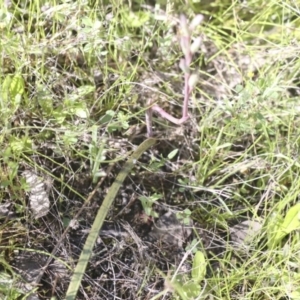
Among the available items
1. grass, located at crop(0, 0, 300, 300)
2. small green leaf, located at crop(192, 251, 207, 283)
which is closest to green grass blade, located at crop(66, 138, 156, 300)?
grass, located at crop(0, 0, 300, 300)

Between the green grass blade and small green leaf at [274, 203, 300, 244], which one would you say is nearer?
the green grass blade

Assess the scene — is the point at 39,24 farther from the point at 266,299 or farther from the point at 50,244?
the point at 266,299

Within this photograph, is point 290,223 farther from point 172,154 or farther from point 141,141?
point 141,141

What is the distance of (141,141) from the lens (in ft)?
5.35

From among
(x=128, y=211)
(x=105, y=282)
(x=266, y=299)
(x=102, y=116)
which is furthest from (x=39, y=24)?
(x=266, y=299)

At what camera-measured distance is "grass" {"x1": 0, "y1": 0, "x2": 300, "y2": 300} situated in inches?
57.4

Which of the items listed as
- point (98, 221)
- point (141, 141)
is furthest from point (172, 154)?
point (98, 221)

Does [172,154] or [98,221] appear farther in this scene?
[172,154]

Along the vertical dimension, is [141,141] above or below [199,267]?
above

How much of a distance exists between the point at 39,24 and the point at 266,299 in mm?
944

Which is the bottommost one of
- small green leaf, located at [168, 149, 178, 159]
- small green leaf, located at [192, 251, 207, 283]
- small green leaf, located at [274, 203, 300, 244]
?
Answer: small green leaf, located at [192, 251, 207, 283]

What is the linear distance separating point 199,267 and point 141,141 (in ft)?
1.30

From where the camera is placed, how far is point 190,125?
1.67m

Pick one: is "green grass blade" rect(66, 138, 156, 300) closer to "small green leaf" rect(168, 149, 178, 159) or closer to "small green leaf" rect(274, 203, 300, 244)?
"small green leaf" rect(168, 149, 178, 159)
